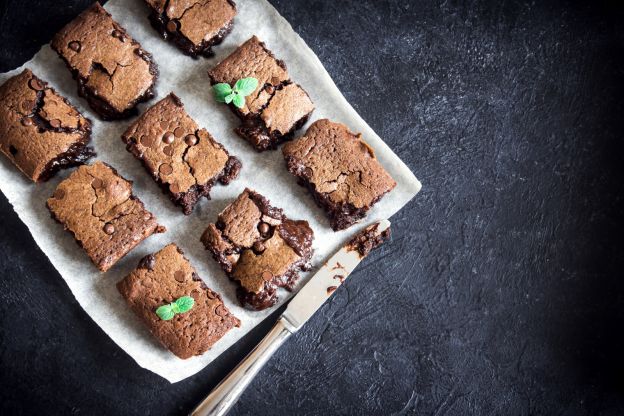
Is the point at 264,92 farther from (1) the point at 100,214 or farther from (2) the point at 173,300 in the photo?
(2) the point at 173,300

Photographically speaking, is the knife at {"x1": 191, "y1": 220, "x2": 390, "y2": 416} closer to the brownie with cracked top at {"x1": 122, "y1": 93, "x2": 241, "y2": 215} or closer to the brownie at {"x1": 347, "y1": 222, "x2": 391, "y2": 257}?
the brownie at {"x1": 347, "y1": 222, "x2": 391, "y2": 257}

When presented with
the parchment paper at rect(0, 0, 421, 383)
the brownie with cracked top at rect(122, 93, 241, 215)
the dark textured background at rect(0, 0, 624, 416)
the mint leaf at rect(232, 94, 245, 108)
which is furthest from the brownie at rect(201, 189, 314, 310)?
the mint leaf at rect(232, 94, 245, 108)

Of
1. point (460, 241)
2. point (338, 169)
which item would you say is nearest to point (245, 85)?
point (338, 169)

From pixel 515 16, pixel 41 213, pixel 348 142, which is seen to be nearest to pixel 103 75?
pixel 41 213

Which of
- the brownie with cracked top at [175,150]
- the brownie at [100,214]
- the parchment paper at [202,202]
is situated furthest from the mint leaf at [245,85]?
the brownie at [100,214]

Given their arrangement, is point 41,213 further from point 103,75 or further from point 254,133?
point 254,133

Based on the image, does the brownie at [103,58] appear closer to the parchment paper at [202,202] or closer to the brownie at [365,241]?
the parchment paper at [202,202]
